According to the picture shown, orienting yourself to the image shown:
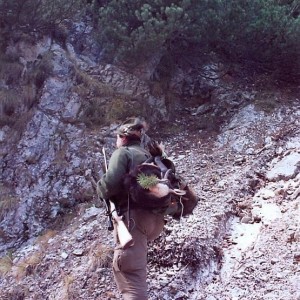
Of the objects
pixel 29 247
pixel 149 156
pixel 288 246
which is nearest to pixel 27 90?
pixel 29 247

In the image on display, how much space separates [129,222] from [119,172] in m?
0.42

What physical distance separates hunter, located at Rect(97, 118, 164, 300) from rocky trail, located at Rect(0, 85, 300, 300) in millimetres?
956

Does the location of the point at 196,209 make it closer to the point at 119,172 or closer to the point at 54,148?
the point at 119,172

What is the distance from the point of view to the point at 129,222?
3438 mm

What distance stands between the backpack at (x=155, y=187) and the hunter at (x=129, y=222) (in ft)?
0.23

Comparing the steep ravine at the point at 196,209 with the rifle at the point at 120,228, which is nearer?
the rifle at the point at 120,228

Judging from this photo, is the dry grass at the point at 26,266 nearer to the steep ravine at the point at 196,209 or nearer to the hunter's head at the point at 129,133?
the steep ravine at the point at 196,209

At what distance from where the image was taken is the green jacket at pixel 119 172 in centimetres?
339

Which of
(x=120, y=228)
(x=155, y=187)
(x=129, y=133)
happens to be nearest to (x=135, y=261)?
(x=120, y=228)

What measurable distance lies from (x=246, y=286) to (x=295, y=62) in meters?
5.83

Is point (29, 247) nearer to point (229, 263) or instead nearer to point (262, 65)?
point (229, 263)

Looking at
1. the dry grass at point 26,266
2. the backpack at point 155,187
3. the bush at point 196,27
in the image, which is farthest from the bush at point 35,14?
the backpack at point 155,187

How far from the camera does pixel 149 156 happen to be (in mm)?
3664

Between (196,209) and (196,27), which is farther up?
(196,27)
